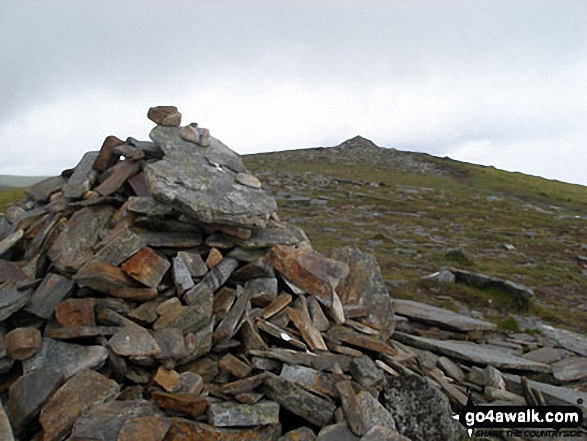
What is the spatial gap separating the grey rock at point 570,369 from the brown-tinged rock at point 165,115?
31.1 ft

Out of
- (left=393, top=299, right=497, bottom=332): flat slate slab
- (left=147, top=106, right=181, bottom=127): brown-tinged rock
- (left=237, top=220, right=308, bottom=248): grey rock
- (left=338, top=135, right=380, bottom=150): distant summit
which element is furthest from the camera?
(left=338, top=135, right=380, bottom=150): distant summit

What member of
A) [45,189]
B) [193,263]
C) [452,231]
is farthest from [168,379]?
[452,231]

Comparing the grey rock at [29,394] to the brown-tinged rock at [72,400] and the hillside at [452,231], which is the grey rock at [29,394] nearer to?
the brown-tinged rock at [72,400]

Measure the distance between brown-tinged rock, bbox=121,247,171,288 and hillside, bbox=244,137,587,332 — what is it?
8.47 m

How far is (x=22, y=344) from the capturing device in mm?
6398

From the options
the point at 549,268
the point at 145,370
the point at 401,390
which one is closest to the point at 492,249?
A: the point at 549,268

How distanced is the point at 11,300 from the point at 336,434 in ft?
17.2

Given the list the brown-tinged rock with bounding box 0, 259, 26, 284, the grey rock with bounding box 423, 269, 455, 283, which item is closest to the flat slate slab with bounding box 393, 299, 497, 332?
the grey rock with bounding box 423, 269, 455, 283

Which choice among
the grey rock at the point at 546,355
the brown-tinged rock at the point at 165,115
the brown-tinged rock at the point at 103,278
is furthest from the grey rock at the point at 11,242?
the grey rock at the point at 546,355

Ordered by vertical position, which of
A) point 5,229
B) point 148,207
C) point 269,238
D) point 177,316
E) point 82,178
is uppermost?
point 82,178

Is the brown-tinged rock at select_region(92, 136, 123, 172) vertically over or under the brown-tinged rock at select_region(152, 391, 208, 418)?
over

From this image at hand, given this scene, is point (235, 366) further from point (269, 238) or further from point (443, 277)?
point (443, 277)

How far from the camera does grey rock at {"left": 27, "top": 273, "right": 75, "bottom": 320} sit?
→ 711cm

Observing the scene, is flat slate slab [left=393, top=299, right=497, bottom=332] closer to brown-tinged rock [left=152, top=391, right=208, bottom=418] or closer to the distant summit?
brown-tinged rock [left=152, top=391, right=208, bottom=418]
